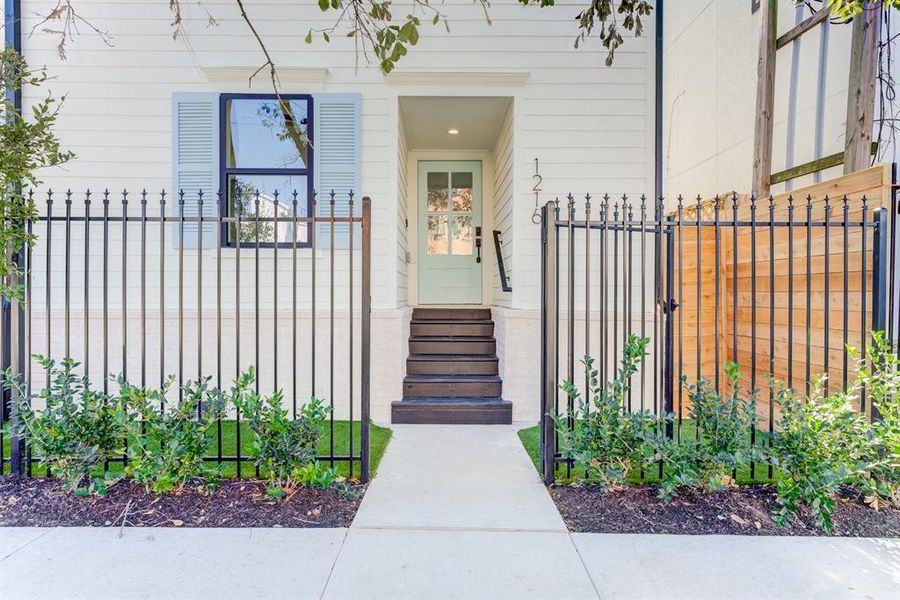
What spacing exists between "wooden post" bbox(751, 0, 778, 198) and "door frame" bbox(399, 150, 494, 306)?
9.87ft

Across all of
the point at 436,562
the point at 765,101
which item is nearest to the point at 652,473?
the point at 436,562

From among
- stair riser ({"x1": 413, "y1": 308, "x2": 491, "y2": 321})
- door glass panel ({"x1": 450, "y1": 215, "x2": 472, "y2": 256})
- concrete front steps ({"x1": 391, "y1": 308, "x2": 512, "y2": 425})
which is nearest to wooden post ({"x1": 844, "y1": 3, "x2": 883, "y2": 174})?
concrete front steps ({"x1": 391, "y1": 308, "x2": 512, "y2": 425})

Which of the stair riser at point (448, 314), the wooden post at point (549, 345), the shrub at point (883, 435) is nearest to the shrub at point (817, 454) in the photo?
the shrub at point (883, 435)

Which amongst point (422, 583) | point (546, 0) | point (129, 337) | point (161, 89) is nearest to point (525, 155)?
point (546, 0)

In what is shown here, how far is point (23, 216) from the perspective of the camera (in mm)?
2928

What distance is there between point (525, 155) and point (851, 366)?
10.4 feet

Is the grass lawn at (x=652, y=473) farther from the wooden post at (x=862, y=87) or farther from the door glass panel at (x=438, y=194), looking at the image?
the door glass panel at (x=438, y=194)

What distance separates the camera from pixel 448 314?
5621mm

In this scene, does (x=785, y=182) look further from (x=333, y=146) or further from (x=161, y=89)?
(x=161, y=89)

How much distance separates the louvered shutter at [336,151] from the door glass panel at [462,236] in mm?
2018

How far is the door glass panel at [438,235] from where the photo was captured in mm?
6633

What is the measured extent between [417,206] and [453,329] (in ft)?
6.67

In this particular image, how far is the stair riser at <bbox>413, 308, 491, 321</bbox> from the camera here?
560 cm

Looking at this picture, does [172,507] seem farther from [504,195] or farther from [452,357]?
[504,195]
